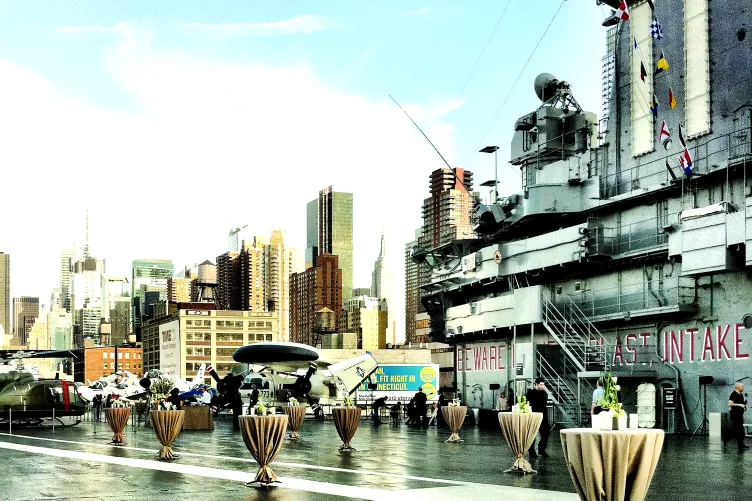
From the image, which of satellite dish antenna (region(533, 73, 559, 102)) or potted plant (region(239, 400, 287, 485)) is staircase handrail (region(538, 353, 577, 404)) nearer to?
satellite dish antenna (region(533, 73, 559, 102))

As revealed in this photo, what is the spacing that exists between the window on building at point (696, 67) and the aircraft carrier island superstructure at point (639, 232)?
52 mm

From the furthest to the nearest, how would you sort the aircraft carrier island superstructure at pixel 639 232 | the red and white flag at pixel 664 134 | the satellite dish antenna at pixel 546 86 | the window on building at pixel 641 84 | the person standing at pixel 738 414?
the satellite dish antenna at pixel 546 86
the window on building at pixel 641 84
the red and white flag at pixel 664 134
the aircraft carrier island superstructure at pixel 639 232
the person standing at pixel 738 414

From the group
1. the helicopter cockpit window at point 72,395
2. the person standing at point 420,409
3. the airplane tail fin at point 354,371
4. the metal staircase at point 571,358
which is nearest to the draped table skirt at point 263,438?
the metal staircase at point 571,358

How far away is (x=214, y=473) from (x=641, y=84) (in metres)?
25.1

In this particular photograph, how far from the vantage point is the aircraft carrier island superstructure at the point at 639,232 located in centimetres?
2953

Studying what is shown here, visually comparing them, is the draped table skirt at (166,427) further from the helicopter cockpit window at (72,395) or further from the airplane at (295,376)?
the helicopter cockpit window at (72,395)

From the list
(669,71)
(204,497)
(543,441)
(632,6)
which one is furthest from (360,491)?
(632,6)

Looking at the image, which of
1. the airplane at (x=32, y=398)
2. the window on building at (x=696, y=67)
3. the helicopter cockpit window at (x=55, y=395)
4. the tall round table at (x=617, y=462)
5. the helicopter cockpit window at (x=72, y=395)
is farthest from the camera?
the helicopter cockpit window at (x=72, y=395)

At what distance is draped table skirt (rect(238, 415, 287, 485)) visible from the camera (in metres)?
14.8

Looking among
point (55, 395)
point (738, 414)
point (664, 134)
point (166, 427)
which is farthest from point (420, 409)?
point (166, 427)

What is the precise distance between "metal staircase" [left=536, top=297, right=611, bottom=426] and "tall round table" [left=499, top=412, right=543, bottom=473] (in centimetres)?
1582

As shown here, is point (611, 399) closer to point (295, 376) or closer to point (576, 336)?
point (576, 336)

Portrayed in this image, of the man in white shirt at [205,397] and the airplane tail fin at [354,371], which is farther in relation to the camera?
the man in white shirt at [205,397]

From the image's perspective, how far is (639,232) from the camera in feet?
113
